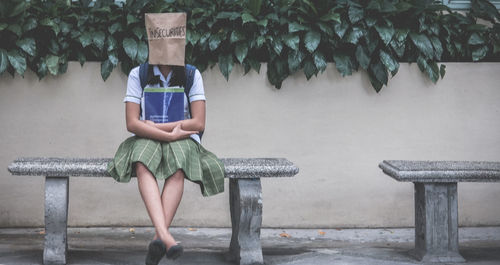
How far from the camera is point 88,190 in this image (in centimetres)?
561

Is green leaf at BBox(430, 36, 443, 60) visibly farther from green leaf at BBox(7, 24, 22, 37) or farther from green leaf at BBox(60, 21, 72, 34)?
green leaf at BBox(7, 24, 22, 37)

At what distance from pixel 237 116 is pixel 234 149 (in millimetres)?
286

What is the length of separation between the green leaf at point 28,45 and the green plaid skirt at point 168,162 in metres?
1.63

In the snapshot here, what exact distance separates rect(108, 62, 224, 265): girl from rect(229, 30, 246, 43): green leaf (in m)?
1.19

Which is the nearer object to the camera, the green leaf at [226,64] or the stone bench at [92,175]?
the stone bench at [92,175]

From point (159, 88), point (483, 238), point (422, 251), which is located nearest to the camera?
point (159, 88)

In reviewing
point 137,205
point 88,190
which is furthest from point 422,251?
point 88,190

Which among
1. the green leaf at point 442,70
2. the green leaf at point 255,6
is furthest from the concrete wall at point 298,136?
the green leaf at point 255,6

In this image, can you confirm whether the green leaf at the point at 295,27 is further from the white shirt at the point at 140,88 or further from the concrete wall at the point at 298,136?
the white shirt at the point at 140,88

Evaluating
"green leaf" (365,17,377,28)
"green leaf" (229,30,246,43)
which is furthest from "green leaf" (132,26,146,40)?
"green leaf" (365,17,377,28)

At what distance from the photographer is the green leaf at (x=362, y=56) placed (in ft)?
18.1

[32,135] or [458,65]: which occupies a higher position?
[458,65]

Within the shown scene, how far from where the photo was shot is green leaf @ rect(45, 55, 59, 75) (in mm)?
5395

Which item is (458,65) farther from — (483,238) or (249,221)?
(249,221)
